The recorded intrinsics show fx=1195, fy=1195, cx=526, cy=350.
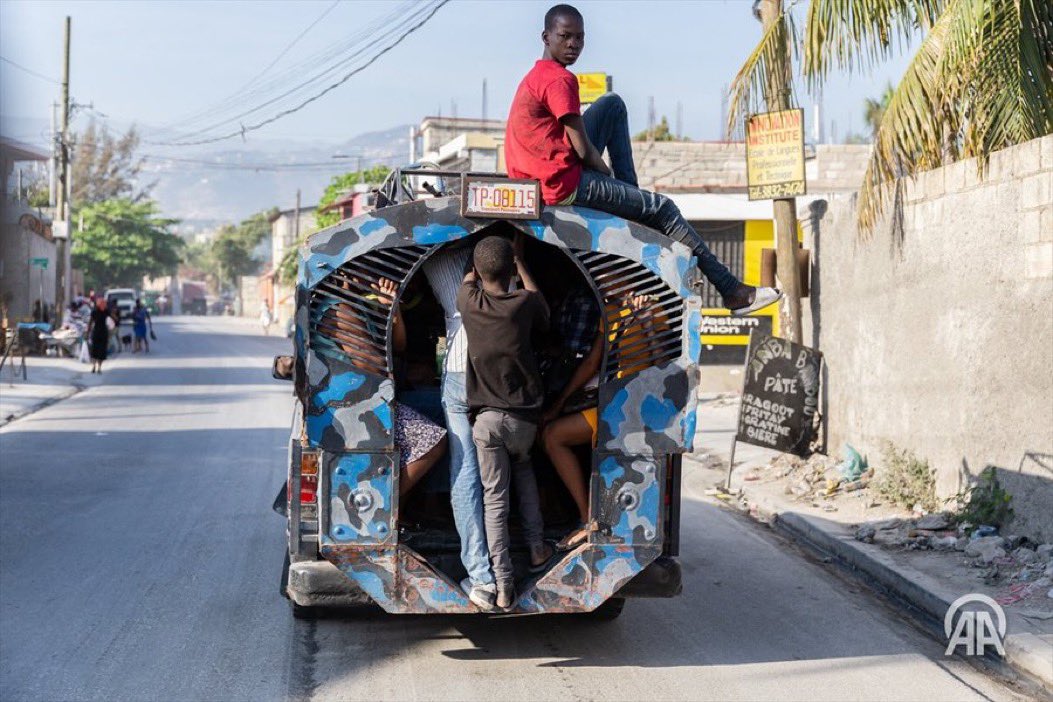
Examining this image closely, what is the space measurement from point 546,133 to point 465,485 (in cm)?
194

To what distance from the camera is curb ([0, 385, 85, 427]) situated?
18202 millimetres

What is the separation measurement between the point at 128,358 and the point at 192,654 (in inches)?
1217

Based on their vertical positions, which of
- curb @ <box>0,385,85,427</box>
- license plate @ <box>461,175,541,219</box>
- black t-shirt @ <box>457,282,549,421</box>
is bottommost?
curb @ <box>0,385,85,427</box>

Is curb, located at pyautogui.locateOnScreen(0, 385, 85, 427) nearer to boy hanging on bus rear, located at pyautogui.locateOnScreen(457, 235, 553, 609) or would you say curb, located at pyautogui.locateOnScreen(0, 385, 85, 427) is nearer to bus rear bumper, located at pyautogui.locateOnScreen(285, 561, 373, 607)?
bus rear bumper, located at pyautogui.locateOnScreen(285, 561, 373, 607)

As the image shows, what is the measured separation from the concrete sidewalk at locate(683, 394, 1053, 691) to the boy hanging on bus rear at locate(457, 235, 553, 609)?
2950mm

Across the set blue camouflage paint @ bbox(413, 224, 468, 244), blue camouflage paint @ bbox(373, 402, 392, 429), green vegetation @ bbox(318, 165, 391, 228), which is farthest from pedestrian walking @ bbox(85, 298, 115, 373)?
blue camouflage paint @ bbox(413, 224, 468, 244)

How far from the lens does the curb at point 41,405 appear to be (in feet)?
59.7

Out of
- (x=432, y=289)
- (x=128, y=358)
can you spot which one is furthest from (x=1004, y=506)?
(x=128, y=358)

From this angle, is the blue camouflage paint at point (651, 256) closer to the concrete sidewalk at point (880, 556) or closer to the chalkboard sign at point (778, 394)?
the concrete sidewalk at point (880, 556)

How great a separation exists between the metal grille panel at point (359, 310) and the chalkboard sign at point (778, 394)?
6.67 meters

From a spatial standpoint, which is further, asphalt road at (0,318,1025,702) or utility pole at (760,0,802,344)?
utility pole at (760,0,802,344)

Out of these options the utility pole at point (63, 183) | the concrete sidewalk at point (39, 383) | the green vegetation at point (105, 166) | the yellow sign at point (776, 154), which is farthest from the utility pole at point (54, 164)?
the green vegetation at point (105, 166)

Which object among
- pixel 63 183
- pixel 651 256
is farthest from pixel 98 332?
pixel 651 256

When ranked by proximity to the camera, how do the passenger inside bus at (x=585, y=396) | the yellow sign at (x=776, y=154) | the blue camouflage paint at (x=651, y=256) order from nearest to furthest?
the blue camouflage paint at (x=651, y=256) → the passenger inside bus at (x=585, y=396) → the yellow sign at (x=776, y=154)
